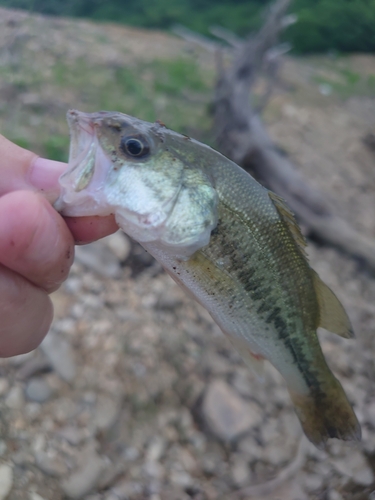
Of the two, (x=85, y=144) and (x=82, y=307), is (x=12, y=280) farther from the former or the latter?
(x=82, y=307)

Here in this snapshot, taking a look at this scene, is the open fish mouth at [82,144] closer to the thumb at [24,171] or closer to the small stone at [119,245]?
the thumb at [24,171]

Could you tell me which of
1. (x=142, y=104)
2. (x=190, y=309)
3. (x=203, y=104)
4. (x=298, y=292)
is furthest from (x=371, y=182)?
(x=298, y=292)

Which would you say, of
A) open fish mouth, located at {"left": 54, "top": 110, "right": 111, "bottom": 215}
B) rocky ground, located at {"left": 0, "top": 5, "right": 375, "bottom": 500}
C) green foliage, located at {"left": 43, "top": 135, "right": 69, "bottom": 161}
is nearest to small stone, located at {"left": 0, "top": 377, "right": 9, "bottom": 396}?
rocky ground, located at {"left": 0, "top": 5, "right": 375, "bottom": 500}

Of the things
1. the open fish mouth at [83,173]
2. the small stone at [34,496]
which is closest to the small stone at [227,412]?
the small stone at [34,496]

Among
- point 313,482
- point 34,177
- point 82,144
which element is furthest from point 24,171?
point 313,482

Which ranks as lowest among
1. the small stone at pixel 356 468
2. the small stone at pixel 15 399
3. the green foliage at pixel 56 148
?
the green foliage at pixel 56 148

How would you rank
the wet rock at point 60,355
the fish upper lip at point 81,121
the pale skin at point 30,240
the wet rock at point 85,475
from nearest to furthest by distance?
the pale skin at point 30,240, the fish upper lip at point 81,121, the wet rock at point 85,475, the wet rock at point 60,355
